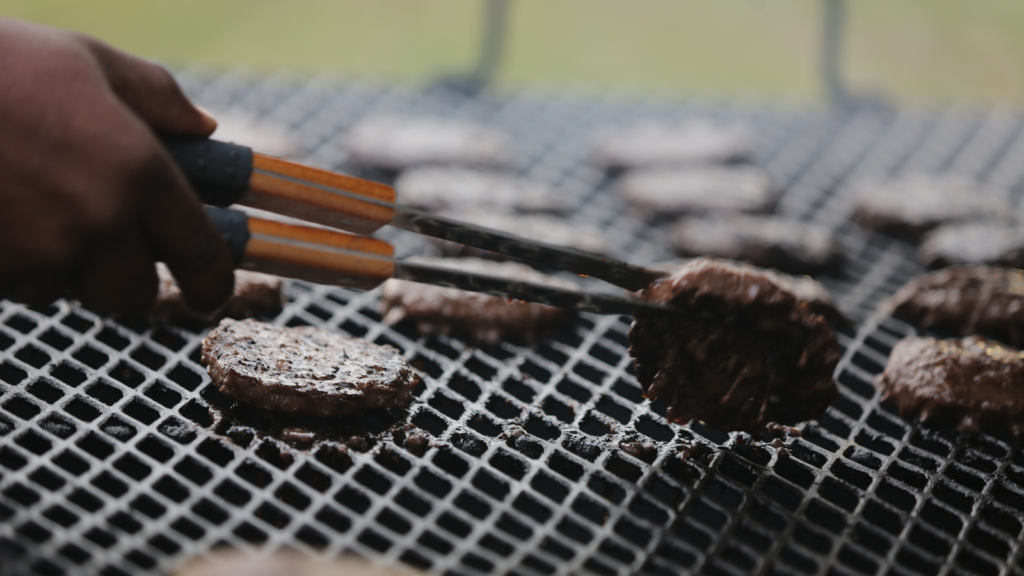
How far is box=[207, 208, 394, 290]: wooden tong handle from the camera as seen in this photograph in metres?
1.39

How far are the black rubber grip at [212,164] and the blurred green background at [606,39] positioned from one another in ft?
16.4

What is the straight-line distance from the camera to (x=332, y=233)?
4.78 feet

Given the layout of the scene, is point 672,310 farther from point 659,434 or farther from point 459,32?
point 459,32

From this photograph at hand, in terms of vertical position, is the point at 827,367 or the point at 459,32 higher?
the point at 827,367

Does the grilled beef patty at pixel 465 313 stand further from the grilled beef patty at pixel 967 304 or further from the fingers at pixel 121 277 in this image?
the grilled beef patty at pixel 967 304

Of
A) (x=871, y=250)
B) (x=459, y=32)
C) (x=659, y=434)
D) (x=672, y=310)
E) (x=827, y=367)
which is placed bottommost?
(x=459, y=32)

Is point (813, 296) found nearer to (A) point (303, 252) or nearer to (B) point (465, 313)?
(B) point (465, 313)

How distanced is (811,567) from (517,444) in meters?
0.62

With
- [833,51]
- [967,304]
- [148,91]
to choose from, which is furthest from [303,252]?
[833,51]

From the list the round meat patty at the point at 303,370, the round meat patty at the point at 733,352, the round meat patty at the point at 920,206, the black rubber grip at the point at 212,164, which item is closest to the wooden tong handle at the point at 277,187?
the black rubber grip at the point at 212,164

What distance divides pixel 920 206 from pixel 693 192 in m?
0.81

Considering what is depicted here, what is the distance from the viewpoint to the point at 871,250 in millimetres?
2936

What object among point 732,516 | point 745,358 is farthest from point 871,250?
point 732,516

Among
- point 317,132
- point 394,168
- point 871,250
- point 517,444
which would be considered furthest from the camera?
point 317,132
